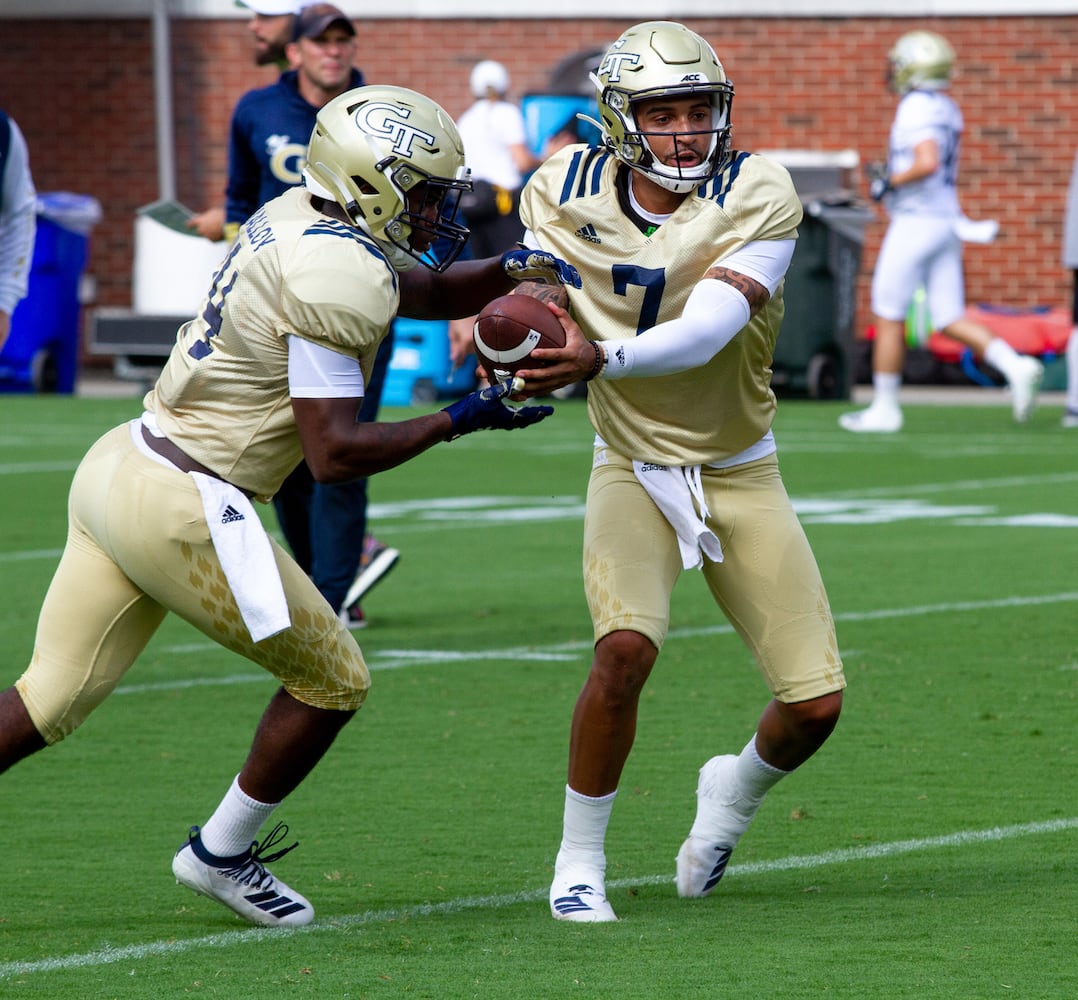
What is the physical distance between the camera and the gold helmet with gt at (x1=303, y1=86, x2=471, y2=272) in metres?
4.33

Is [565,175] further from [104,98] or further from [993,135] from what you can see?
[104,98]

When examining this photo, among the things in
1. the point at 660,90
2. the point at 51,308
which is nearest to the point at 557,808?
the point at 660,90

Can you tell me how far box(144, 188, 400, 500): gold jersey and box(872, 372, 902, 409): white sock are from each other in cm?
1089

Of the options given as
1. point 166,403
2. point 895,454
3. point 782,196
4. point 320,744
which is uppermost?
point 782,196

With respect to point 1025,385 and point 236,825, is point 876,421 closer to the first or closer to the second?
point 1025,385

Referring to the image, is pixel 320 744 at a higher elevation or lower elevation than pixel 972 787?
higher

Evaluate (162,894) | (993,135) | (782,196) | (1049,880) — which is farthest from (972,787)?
(993,135)

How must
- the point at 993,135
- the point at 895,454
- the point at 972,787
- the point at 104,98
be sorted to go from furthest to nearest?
the point at 104,98, the point at 993,135, the point at 895,454, the point at 972,787

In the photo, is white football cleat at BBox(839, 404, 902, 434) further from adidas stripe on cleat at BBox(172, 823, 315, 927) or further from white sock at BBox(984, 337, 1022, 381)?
adidas stripe on cleat at BBox(172, 823, 315, 927)

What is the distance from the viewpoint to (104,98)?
73.5ft

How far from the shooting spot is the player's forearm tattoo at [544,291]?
447cm

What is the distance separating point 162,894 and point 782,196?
1993 millimetres

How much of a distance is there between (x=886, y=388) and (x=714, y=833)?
34.9ft

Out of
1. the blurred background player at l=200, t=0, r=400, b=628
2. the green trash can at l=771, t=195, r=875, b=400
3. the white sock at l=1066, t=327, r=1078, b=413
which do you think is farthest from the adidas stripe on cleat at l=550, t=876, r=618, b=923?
the green trash can at l=771, t=195, r=875, b=400
